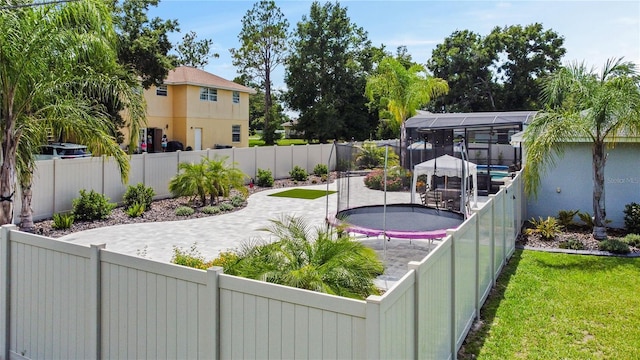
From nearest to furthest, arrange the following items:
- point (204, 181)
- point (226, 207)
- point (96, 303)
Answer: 1. point (96, 303)
2. point (204, 181)
3. point (226, 207)

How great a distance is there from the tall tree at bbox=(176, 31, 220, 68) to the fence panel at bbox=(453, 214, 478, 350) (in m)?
53.1

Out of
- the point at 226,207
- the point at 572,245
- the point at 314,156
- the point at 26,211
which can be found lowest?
the point at 572,245

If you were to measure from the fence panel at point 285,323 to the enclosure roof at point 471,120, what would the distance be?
19.8 m

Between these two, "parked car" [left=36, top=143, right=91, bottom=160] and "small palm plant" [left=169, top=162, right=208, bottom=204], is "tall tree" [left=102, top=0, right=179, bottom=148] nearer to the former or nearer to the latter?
"parked car" [left=36, top=143, right=91, bottom=160]

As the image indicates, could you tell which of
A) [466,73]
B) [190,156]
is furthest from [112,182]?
[466,73]

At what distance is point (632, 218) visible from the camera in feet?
38.0

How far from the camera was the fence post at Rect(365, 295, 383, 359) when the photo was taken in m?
3.04

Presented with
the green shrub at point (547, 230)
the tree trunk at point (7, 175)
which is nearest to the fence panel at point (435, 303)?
the green shrub at point (547, 230)

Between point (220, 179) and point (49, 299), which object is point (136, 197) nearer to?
point (220, 179)

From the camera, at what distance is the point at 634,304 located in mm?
7148

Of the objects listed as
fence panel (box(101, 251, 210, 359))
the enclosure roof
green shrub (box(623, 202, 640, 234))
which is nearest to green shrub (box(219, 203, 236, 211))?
green shrub (box(623, 202, 640, 234))

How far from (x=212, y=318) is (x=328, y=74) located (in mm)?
41546

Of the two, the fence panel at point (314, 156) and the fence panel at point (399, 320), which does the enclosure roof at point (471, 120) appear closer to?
the fence panel at point (314, 156)

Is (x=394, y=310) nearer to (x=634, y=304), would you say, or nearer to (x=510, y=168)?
(x=634, y=304)
